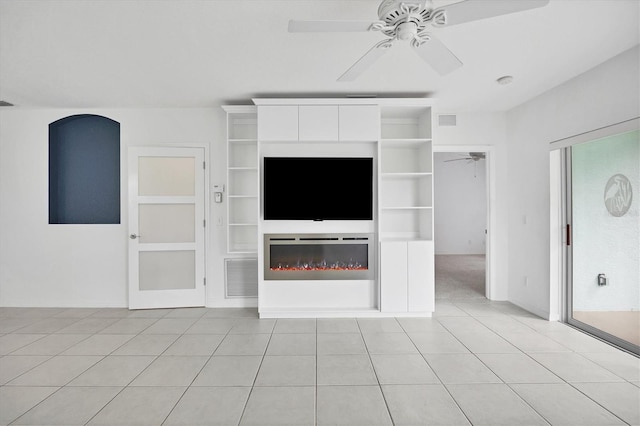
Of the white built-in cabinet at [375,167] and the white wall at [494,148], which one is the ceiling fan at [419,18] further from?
the white wall at [494,148]

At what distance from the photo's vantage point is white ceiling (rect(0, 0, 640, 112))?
2232 mm

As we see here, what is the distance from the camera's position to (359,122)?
384cm

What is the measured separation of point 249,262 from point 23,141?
11.4ft

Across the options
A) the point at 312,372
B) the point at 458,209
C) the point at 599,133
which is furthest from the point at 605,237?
the point at 458,209

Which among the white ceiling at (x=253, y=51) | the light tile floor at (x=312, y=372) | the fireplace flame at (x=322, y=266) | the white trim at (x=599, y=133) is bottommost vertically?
the light tile floor at (x=312, y=372)

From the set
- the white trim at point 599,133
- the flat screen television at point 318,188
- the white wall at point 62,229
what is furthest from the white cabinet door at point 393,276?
the white wall at point 62,229

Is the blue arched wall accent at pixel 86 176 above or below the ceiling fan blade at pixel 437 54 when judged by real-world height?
below

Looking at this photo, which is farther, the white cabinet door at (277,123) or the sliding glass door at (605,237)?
the white cabinet door at (277,123)

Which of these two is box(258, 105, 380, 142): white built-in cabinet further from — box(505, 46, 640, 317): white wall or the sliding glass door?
the sliding glass door

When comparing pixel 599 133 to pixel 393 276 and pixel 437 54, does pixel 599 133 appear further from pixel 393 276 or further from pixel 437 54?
pixel 393 276

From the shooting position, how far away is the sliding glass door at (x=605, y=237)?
2.94 meters

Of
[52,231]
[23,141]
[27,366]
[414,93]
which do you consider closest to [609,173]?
[414,93]

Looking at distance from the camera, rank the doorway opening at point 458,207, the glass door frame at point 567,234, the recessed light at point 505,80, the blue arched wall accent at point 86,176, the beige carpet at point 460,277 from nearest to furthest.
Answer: the recessed light at point 505,80, the glass door frame at point 567,234, the blue arched wall accent at point 86,176, the beige carpet at point 460,277, the doorway opening at point 458,207

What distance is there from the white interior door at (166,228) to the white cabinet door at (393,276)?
236 cm
